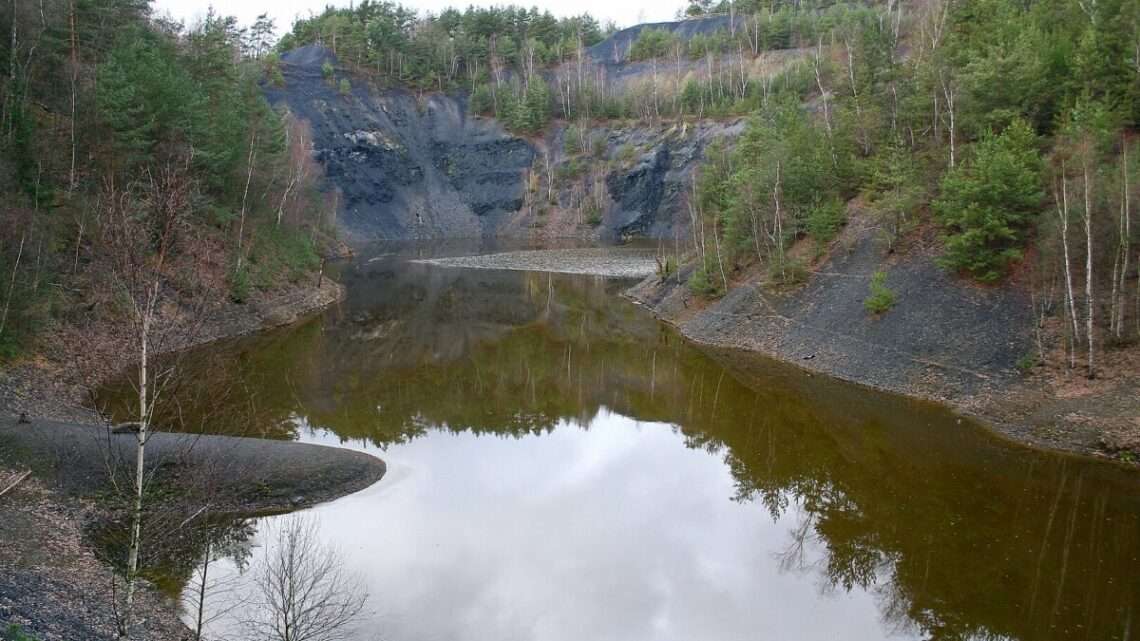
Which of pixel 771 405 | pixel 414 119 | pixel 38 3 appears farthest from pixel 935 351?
pixel 414 119

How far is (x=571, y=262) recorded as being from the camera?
238 ft

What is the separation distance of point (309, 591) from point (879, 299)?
82.8 feet

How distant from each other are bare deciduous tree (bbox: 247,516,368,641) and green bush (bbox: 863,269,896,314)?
23.0m

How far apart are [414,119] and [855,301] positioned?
93478mm

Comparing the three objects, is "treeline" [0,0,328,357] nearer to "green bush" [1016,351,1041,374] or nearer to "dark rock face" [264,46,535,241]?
"green bush" [1016,351,1041,374]

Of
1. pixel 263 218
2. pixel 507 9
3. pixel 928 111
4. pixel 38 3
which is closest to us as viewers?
pixel 38 3

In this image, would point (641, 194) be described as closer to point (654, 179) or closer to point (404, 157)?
point (654, 179)

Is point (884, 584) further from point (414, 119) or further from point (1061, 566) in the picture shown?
point (414, 119)

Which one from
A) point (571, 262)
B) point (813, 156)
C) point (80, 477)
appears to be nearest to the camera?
point (80, 477)

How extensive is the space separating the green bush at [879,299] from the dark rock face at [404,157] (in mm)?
77084

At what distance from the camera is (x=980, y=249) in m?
27.5

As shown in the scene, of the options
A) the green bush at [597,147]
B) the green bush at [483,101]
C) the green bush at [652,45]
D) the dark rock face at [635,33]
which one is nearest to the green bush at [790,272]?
the green bush at [597,147]

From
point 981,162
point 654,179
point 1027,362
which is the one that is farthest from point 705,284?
point 654,179

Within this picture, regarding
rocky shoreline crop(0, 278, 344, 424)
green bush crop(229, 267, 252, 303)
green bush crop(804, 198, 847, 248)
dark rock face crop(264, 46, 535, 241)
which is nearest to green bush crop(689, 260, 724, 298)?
green bush crop(804, 198, 847, 248)
